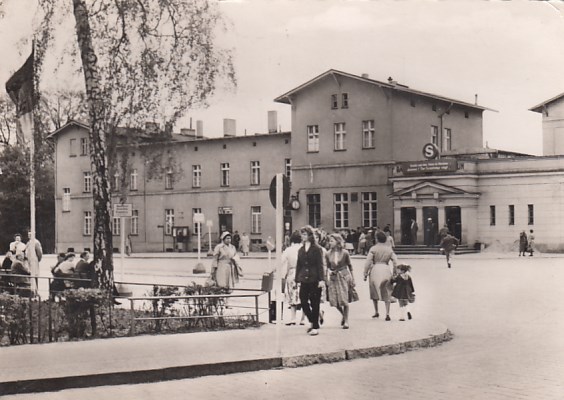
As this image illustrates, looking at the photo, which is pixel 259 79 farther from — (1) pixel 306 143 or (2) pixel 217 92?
(1) pixel 306 143

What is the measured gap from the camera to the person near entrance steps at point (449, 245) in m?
25.3

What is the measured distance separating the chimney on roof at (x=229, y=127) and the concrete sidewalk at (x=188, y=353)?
11.9 feet

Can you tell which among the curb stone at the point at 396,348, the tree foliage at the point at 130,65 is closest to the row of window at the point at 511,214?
the curb stone at the point at 396,348

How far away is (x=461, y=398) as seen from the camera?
8164 mm

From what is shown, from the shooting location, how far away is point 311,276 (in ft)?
42.2

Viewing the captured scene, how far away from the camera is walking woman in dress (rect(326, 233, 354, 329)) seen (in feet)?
45.2

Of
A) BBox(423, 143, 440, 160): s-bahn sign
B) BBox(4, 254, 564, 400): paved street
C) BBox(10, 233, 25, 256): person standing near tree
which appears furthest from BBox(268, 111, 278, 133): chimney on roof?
BBox(423, 143, 440, 160): s-bahn sign

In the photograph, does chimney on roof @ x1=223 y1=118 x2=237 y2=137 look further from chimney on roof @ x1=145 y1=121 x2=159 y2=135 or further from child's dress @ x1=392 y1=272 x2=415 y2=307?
child's dress @ x1=392 y1=272 x2=415 y2=307

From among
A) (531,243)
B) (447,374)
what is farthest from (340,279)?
(531,243)

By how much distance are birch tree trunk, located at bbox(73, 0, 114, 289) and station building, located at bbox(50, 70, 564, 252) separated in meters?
0.20

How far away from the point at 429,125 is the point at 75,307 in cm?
1156

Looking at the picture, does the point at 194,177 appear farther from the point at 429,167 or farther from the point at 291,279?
the point at 429,167

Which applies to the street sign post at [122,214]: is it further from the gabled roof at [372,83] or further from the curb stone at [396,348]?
the curb stone at [396,348]

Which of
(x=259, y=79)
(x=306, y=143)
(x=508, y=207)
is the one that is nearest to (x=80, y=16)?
(x=259, y=79)
